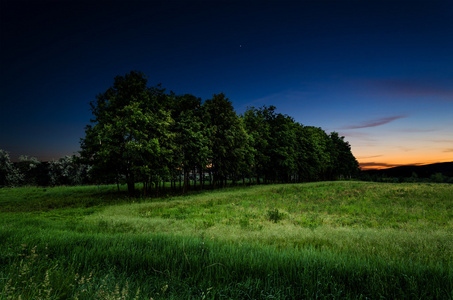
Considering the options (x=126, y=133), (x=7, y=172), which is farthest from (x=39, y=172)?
(x=126, y=133)

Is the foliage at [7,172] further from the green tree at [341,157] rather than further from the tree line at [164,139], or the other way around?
the green tree at [341,157]

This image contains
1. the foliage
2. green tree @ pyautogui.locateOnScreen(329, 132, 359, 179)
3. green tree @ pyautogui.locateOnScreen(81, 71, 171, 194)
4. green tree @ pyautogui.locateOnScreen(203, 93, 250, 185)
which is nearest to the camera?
green tree @ pyautogui.locateOnScreen(81, 71, 171, 194)

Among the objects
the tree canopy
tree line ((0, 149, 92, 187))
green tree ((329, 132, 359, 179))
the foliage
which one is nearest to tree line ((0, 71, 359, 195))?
the tree canopy

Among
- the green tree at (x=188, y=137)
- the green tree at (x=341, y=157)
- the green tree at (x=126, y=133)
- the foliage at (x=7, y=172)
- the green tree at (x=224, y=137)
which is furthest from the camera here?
the green tree at (x=341, y=157)

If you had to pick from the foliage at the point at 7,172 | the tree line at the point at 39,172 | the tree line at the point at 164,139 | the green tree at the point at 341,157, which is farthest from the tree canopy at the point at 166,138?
the foliage at the point at 7,172

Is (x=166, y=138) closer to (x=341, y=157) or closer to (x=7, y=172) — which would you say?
(x=7, y=172)

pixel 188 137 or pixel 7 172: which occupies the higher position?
pixel 188 137

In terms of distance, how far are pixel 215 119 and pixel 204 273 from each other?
3207cm

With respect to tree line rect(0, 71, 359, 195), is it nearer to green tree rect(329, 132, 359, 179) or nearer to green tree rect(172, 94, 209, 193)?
green tree rect(172, 94, 209, 193)

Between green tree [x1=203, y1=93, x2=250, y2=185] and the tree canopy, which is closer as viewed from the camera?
the tree canopy

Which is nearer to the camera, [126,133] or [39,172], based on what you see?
[126,133]

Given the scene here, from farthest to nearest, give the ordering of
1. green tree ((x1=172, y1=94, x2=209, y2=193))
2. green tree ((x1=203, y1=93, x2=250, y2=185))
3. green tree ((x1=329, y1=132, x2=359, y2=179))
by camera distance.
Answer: green tree ((x1=329, y1=132, x2=359, y2=179)), green tree ((x1=203, y1=93, x2=250, y2=185)), green tree ((x1=172, y1=94, x2=209, y2=193))

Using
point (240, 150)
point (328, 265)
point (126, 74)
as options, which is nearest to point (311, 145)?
point (240, 150)

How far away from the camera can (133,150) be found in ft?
68.6
